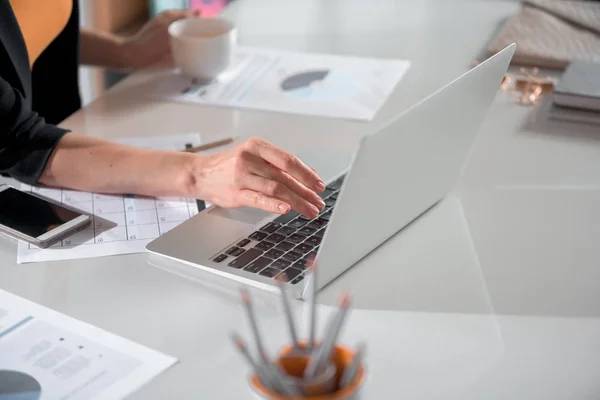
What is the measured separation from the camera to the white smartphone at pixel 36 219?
0.92 m

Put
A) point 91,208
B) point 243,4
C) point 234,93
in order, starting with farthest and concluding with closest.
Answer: point 243,4 < point 234,93 < point 91,208

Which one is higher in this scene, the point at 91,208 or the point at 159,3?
the point at 91,208

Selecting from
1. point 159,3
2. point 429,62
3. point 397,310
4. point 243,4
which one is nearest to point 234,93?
point 429,62

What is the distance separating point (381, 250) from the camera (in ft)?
2.97

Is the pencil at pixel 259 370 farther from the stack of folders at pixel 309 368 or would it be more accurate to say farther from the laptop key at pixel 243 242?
the laptop key at pixel 243 242

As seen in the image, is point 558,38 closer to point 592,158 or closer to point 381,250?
point 592,158

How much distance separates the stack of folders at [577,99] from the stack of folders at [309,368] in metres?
0.81

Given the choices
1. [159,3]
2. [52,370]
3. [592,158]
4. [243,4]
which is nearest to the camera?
[52,370]

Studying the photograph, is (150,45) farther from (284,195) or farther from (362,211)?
(362,211)

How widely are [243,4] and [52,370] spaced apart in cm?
123

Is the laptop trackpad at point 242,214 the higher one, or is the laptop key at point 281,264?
the laptop key at point 281,264

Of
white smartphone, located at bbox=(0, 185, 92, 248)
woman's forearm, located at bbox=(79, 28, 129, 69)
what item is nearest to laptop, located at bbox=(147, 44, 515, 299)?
white smartphone, located at bbox=(0, 185, 92, 248)

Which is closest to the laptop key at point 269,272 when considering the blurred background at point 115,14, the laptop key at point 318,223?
the laptop key at point 318,223

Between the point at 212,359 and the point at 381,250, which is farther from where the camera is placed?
the point at 381,250
